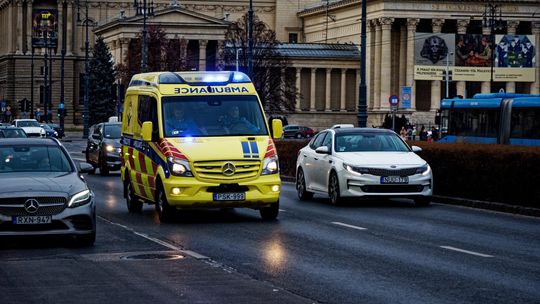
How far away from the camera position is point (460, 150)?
96.8 feet

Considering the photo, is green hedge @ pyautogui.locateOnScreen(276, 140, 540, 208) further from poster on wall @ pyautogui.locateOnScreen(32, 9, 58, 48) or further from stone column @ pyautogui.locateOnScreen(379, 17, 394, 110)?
poster on wall @ pyautogui.locateOnScreen(32, 9, 58, 48)

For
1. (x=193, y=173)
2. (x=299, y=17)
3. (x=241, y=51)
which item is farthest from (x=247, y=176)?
(x=299, y=17)

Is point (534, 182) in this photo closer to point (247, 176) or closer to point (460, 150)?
point (460, 150)

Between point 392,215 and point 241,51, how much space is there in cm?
8443

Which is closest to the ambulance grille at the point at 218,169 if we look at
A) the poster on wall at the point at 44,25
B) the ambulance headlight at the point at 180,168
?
the ambulance headlight at the point at 180,168

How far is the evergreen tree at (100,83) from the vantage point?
128000 millimetres

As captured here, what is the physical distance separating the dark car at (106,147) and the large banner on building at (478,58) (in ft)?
207

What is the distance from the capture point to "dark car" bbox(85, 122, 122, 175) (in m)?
43.8

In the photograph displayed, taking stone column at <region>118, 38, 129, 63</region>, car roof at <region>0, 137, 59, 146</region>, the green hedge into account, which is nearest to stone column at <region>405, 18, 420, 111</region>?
stone column at <region>118, 38, 129, 63</region>

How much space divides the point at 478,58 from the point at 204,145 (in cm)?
8872

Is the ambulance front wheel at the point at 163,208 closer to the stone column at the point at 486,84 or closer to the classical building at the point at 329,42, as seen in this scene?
the classical building at the point at 329,42

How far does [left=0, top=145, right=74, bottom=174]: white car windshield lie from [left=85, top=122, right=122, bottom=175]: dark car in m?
23.8

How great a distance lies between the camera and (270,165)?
22750 mm

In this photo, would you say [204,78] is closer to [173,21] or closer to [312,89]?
[312,89]
